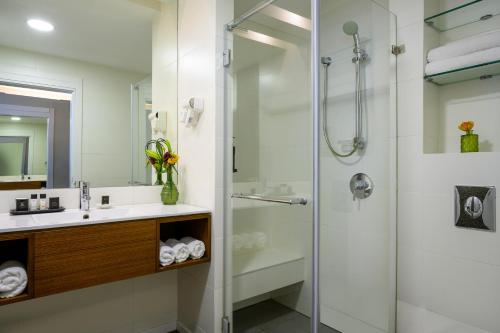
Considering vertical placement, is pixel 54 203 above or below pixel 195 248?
above

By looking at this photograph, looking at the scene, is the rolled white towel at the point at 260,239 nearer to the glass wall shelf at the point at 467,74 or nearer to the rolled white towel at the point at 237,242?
the rolled white towel at the point at 237,242

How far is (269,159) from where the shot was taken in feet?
5.47

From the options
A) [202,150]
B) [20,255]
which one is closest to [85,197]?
[20,255]

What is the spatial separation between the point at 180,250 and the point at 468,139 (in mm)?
1644

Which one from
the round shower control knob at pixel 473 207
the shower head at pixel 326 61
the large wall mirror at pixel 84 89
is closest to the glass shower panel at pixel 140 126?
the large wall mirror at pixel 84 89

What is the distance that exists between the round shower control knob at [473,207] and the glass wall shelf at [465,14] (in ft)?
3.02

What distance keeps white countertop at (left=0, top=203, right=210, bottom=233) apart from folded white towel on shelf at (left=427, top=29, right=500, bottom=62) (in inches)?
60.6

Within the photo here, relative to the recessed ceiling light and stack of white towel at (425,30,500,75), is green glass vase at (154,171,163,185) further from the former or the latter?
stack of white towel at (425,30,500,75)

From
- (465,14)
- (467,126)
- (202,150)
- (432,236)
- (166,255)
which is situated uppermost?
(465,14)

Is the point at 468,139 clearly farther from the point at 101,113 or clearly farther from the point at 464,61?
the point at 101,113

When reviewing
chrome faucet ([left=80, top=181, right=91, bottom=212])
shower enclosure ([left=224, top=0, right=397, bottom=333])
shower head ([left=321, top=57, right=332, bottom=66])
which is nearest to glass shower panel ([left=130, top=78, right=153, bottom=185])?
chrome faucet ([left=80, top=181, right=91, bottom=212])

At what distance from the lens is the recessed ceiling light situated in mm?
1733

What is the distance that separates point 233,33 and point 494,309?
199 cm

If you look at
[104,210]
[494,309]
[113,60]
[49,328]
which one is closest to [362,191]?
[494,309]
